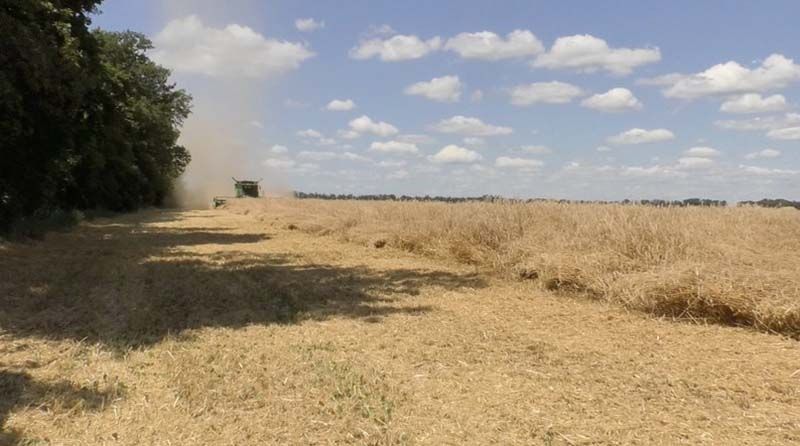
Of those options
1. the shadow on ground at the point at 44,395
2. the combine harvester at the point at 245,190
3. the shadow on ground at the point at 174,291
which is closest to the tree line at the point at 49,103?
the shadow on ground at the point at 174,291

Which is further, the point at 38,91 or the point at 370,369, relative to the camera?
the point at 38,91

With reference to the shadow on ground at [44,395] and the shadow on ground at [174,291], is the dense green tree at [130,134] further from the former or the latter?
the shadow on ground at [44,395]

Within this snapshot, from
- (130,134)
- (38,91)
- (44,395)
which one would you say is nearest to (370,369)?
(44,395)

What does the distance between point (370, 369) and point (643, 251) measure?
4971 millimetres

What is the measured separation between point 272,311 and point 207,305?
904 mm

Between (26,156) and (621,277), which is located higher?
(26,156)

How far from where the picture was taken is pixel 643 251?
8.29 metres

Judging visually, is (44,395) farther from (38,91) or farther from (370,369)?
(38,91)

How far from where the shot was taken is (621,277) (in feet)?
25.5

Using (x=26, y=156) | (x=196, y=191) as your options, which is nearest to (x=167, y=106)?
(x=196, y=191)

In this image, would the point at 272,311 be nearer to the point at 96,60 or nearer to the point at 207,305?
the point at 207,305

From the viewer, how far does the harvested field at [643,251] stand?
6.59m

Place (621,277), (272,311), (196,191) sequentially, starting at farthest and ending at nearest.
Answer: (196,191) < (621,277) < (272,311)

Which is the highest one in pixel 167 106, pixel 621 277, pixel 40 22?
pixel 167 106
